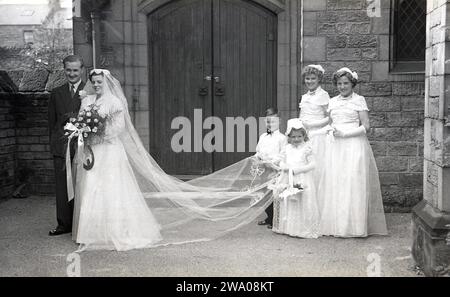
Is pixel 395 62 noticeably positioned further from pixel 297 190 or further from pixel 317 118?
pixel 297 190

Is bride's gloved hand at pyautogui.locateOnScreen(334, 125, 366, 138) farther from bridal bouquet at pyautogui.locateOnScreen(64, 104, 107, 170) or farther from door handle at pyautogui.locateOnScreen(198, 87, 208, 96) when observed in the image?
door handle at pyautogui.locateOnScreen(198, 87, 208, 96)

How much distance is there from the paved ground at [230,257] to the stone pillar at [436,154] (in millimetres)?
415

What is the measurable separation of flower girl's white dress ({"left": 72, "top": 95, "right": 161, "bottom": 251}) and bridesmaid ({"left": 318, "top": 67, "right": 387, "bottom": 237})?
2033mm

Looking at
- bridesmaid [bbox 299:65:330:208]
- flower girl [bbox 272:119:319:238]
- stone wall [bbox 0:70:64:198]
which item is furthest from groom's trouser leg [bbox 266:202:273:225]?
stone wall [bbox 0:70:64:198]

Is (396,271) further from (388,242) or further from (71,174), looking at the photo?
(71,174)

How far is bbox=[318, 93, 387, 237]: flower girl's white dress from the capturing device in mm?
6750

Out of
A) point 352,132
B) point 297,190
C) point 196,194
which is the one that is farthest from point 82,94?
point 352,132

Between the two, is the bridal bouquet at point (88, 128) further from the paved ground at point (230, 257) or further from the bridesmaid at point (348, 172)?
the bridesmaid at point (348, 172)

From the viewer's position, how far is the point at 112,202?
21.2ft

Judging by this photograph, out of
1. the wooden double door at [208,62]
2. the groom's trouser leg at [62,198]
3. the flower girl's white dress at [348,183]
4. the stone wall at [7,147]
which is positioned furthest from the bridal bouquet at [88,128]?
the stone wall at [7,147]

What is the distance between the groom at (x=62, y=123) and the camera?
698 centimetres

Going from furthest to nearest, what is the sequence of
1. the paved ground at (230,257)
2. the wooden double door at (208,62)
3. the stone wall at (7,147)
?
the stone wall at (7,147) < the wooden double door at (208,62) < the paved ground at (230,257)

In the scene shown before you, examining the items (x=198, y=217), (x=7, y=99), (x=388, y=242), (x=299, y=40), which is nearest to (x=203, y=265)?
(x=198, y=217)

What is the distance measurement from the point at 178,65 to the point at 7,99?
2805mm
